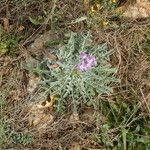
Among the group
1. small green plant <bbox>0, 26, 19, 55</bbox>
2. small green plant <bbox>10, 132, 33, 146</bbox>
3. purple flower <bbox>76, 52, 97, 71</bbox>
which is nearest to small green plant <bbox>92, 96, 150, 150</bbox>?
purple flower <bbox>76, 52, 97, 71</bbox>

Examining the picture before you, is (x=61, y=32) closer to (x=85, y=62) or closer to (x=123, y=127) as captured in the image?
(x=85, y=62)

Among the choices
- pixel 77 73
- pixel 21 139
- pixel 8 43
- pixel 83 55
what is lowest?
pixel 21 139

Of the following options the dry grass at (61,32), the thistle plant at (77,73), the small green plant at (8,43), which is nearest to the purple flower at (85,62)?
the thistle plant at (77,73)

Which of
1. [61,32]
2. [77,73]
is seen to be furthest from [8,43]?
[77,73]

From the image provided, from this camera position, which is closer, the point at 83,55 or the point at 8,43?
the point at 83,55

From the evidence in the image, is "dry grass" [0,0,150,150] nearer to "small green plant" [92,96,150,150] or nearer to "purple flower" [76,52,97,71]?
"small green plant" [92,96,150,150]

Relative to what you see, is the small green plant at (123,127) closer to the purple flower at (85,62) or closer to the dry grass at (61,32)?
the dry grass at (61,32)

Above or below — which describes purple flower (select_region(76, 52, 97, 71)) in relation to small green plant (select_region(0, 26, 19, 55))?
below
